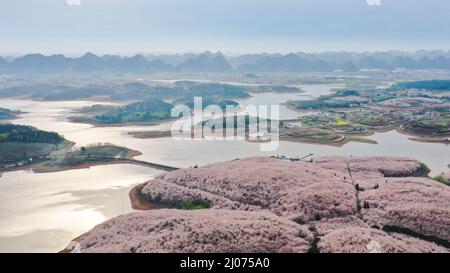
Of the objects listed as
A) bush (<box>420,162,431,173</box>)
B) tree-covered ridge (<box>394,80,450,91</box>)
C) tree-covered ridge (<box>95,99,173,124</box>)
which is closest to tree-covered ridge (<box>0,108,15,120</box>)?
tree-covered ridge (<box>95,99,173,124</box>)

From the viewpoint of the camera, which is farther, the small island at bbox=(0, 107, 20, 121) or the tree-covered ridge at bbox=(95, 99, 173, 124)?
the small island at bbox=(0, 107, 20, 121)

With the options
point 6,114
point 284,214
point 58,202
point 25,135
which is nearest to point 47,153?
point 25,135

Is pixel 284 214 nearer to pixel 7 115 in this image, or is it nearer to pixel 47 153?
pixel 47 153

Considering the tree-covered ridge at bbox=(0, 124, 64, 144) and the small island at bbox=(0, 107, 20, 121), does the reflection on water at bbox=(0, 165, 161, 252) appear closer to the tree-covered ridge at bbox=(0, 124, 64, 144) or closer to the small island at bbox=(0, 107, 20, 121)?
the tree-covered ridge at bbox=(0, 124, 64, 144)

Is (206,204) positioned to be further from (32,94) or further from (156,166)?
(32,94)

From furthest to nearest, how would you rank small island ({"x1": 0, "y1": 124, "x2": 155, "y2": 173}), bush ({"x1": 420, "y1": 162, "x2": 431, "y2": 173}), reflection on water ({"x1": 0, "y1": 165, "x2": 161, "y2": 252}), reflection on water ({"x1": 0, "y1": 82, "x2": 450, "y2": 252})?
small island ({"x1": 0, "y1": 124, "x2": 155, "y2": 173})
bush ({"x1": 420, "y1": 162, "x2": 431, "y2": 173})
reflection on water ({"x1": 0, "y1": 82, "x2": 450, "y2": 252})
reflection on water ({"x1": 0, "y1": 165, "x2": 161, "y2": 252})
